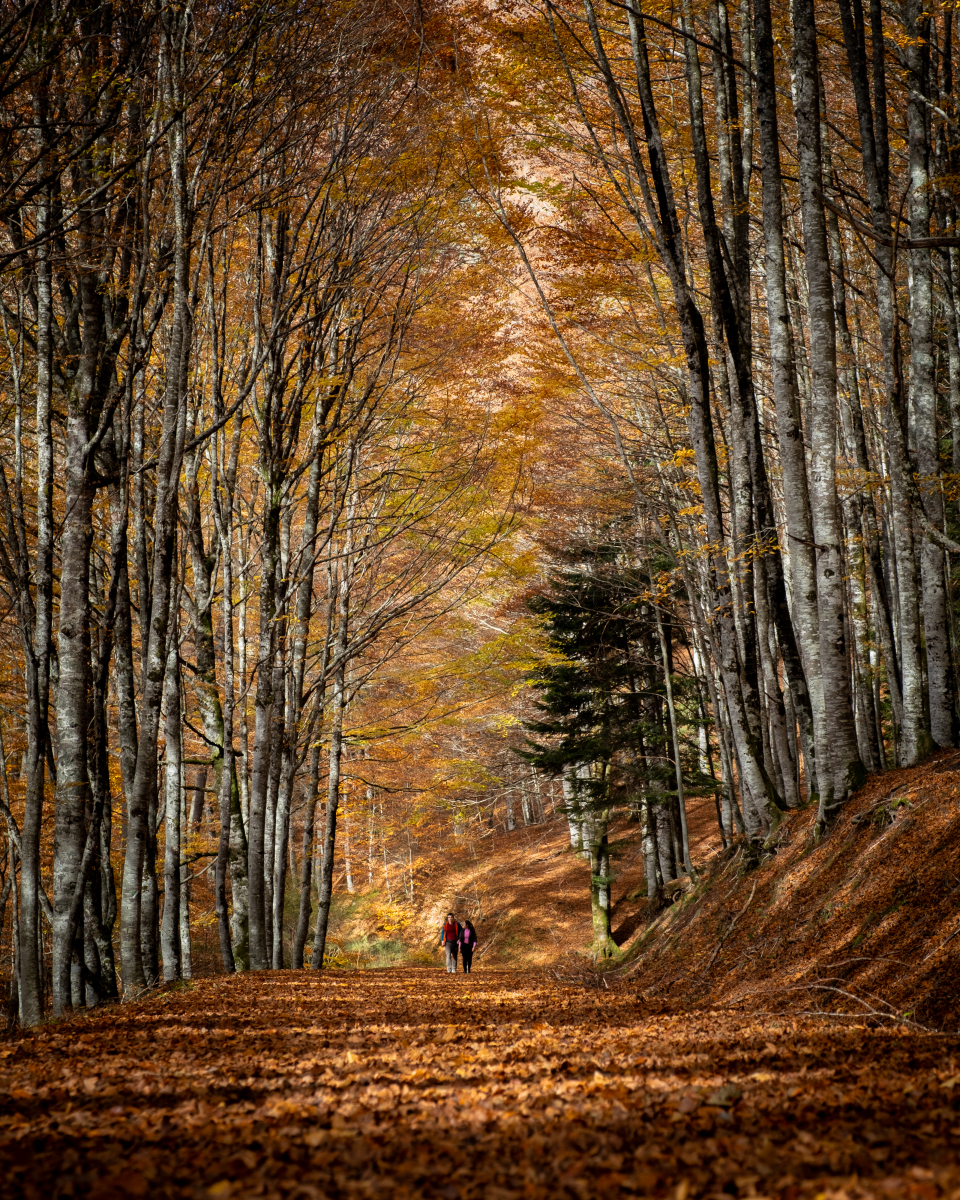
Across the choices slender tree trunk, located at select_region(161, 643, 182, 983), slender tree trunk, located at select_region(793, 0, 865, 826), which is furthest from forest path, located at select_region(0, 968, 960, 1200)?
slender tree trunk, located at select_region(161, 643, 182, 983)

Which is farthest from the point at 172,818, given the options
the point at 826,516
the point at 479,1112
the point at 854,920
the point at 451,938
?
the point at 451,938

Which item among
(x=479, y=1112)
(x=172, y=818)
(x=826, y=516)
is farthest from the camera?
(x=172, y=818)

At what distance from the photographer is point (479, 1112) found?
254cm

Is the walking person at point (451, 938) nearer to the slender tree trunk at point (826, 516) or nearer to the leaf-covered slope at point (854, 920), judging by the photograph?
the leaf-covered slope at point (854, 920)

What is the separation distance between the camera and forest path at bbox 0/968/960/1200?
74.5 inches

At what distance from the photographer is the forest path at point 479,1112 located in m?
1.89

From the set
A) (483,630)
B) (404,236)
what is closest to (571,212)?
(404,236)

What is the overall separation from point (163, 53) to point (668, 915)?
36.2 ft

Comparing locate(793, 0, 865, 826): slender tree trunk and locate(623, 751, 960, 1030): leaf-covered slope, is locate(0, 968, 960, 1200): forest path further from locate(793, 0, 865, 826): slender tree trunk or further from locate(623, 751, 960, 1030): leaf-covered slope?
locate(793, 0, 865, 826): slender tree trunk

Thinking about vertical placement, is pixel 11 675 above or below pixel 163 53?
below

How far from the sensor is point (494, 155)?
32.6 feet

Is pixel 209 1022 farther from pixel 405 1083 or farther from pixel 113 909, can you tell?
pixel 113 909

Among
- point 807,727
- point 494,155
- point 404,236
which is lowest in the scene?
point 807,727

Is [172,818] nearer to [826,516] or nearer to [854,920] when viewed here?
[854,920]
